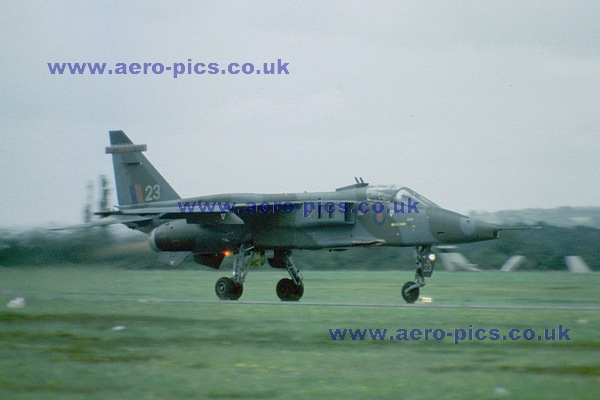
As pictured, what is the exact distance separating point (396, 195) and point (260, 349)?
386 inches

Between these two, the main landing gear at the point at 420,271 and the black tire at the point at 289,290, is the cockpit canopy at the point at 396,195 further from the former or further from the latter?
the black tire at the point at 289,290

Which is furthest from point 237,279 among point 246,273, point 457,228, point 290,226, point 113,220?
point 457,228

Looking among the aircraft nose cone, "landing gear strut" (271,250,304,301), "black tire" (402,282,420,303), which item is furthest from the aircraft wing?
the aircraft nose cone

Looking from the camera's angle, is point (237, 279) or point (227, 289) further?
point (237, 279)

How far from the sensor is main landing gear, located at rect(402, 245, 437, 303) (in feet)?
69.9

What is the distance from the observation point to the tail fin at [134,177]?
27.2 m

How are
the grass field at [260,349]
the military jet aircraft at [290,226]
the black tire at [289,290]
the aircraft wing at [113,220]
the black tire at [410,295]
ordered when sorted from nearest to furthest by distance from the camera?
the grass field at [260,349], the black tire at [410,295], the military jet aircraft at [290,226], the aircraft wing at [113,220], the black tire at [289,290]

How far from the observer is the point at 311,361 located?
39.4 ft

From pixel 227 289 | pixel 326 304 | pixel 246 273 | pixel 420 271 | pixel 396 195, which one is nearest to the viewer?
pixel 326 304

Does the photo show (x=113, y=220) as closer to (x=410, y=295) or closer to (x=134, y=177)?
(x=134, y=177)

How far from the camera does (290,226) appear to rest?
2341 centimetres

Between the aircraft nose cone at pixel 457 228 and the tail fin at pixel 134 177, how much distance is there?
342 inches

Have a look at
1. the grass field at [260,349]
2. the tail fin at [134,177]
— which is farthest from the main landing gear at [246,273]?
the tail fin at [134,177]

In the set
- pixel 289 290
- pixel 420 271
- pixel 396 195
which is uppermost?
pixel 396 195
